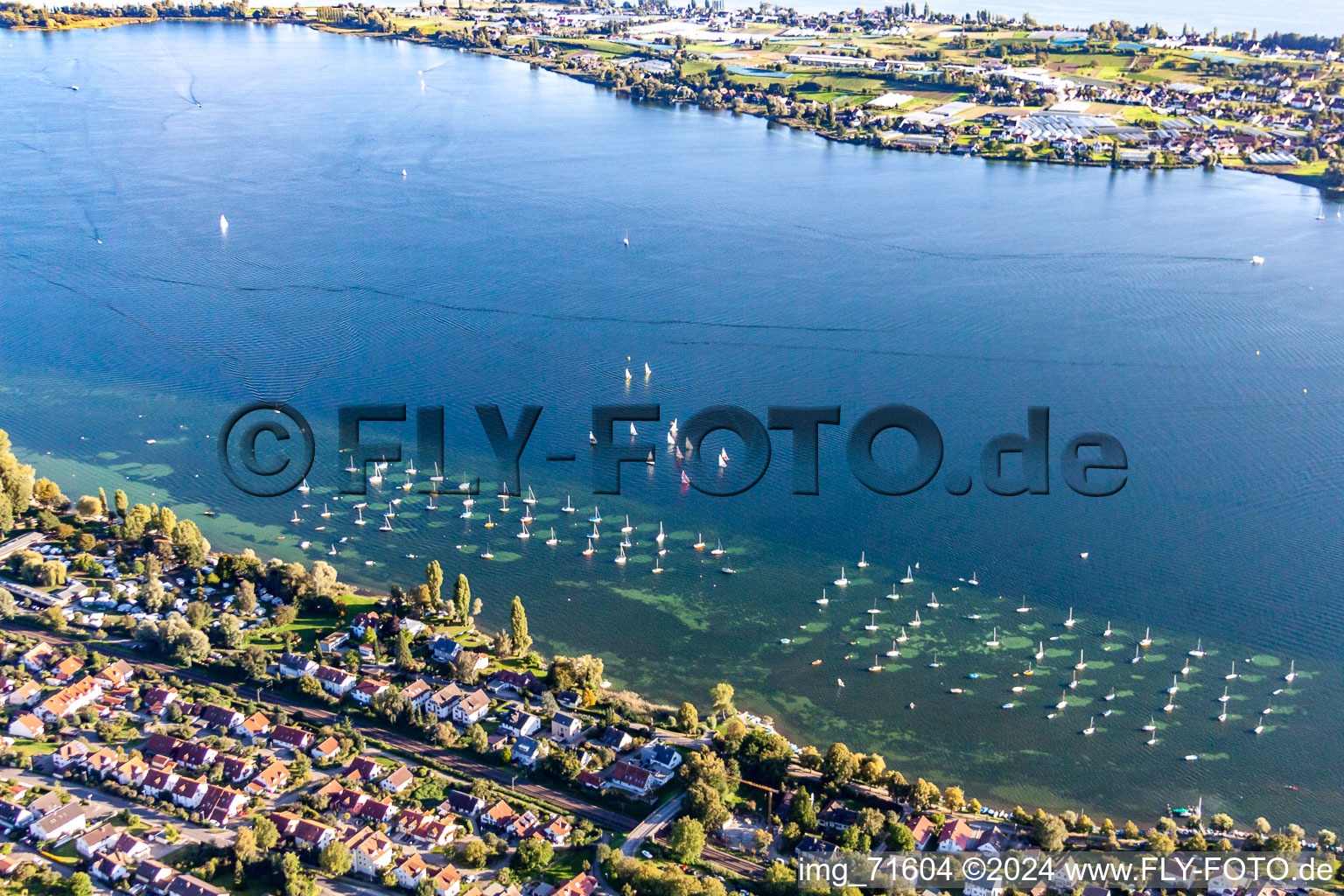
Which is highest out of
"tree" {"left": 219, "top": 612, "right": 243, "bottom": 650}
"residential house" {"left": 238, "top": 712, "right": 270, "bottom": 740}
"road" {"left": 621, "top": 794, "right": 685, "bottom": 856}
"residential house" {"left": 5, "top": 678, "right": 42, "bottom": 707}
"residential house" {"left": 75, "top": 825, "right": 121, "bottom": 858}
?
"tree" {"left": 219, "top": 612, "right": 243, "bottom": 650}

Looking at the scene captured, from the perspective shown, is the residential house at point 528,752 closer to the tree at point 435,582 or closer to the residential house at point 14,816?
the tree at point 435,582

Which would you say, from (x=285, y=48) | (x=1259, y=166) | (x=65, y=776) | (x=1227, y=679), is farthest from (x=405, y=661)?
(x=285, y=48)

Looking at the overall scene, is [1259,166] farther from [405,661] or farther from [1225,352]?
[405,661]

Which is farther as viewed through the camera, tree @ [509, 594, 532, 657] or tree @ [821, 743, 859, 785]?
tree @ [509, 594, 532, 657]

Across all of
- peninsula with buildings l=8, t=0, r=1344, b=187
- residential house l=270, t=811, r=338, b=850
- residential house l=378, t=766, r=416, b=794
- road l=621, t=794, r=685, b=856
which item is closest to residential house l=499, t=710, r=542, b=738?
residential house l=378, t=766, r=416, b=794

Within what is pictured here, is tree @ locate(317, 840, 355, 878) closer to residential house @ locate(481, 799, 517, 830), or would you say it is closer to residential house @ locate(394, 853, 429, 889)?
residential house @ locate(394, 853, 429, 889)

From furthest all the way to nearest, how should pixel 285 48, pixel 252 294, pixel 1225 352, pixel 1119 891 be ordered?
pixel 285 48 → pixel 252 294 → pixel 1225 352 → pixel 1119 891
